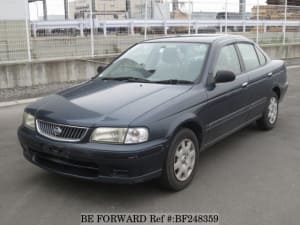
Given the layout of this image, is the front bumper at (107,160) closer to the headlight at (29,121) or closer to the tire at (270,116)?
the headlight at (29,121)

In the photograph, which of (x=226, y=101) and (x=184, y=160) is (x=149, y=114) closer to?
(x=184, y=160)

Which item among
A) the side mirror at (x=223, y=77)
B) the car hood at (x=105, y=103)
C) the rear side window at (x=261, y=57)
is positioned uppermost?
the rear side window at (x=261, y=57)

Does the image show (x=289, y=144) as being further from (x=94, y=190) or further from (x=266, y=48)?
(x=266, y=48)

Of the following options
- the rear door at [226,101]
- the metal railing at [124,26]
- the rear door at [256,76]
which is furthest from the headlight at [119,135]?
the metal railing at [124,26]

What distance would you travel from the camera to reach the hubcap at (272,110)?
6.31 m

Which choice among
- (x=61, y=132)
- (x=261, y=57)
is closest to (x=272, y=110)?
(x=261, y=57)

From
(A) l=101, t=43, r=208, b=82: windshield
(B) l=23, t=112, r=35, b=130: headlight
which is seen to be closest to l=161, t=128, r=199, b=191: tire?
(A) l=101, t=43, r=208, b=82: windshield

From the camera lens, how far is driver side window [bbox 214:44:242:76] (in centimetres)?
500

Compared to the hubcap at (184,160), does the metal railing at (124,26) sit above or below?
above

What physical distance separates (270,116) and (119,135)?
3.46 meters

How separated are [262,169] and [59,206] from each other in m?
2.37

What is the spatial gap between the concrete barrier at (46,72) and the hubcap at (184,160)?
6543 mm

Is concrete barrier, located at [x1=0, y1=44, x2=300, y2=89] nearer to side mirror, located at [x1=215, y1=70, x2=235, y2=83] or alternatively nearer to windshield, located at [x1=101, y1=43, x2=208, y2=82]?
windshield, located at [x1=101, y1=43, x2=208, y2=82]

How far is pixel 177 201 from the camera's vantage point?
12.8ft
